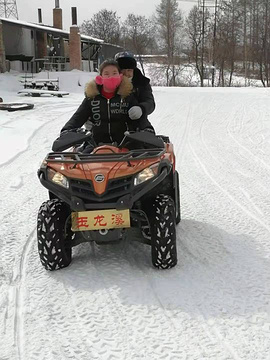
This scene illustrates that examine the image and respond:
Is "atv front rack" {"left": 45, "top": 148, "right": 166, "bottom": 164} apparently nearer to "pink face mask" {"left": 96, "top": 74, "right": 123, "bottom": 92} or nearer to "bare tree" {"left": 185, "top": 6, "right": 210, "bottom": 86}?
"pink face mask" {"left": 96, "top": 74, "right": 123, "bottom": 92}

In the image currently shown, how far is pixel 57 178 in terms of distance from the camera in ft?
11.9

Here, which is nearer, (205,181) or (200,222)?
(200,222)

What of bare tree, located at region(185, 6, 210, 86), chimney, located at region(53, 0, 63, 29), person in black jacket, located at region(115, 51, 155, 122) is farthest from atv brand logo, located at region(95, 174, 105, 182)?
bare tree, located at region(185, 6, 210, 86)

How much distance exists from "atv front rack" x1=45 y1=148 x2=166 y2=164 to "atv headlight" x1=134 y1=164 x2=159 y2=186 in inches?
4.8

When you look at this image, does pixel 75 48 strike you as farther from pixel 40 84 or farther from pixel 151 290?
pixel 151 290

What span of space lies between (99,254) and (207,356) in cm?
167

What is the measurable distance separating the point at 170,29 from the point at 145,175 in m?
48.3

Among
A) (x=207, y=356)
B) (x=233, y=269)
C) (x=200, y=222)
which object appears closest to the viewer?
(x=207, y=356)

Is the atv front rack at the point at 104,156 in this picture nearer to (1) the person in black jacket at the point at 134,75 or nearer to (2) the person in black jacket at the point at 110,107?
(2) the person in black jacket at the point at 110,107

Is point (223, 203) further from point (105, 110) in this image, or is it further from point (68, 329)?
point (68, 329)

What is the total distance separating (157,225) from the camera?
3539 mm

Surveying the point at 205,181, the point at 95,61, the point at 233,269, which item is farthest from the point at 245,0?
the point at 233,269

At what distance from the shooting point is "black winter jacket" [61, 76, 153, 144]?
4.42 meters

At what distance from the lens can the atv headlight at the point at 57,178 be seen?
11.7ft
